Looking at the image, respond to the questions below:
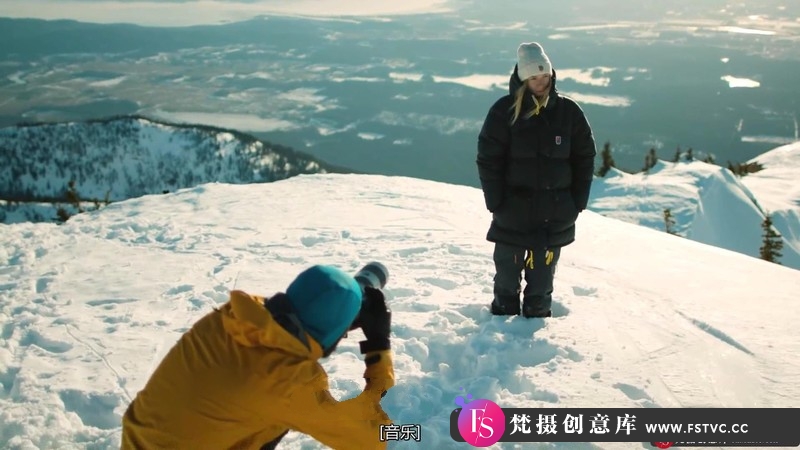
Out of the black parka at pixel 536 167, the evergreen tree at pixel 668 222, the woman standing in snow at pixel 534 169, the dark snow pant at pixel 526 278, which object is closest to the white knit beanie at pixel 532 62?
the woman standing in snow at pixel 534 169

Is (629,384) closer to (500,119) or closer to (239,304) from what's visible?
(500,119)

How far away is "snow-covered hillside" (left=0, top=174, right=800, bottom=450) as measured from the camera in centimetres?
423

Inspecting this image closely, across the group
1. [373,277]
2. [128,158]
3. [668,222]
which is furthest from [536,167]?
[128,158]

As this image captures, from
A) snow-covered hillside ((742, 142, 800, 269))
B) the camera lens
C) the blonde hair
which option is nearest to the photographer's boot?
the blonde hair

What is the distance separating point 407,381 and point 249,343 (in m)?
2.37

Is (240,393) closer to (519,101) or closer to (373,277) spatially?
(373,277)

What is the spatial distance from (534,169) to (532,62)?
0.93 metres

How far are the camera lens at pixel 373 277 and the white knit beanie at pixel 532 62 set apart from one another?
90.0 inches

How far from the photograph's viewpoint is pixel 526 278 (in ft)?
17.4

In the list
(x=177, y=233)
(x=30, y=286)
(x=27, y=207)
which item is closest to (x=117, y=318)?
(x=30, y=286)

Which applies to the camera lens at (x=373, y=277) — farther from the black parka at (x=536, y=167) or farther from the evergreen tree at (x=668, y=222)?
the evergreen tree at (x=668, y=222)

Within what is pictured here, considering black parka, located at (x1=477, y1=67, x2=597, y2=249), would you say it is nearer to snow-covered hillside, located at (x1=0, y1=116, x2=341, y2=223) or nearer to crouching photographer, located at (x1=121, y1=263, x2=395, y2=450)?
crouching photographer, located at (x1=121, y1=263, x2=395, y2=450)

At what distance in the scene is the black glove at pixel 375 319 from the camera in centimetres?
276

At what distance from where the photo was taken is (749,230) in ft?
123
